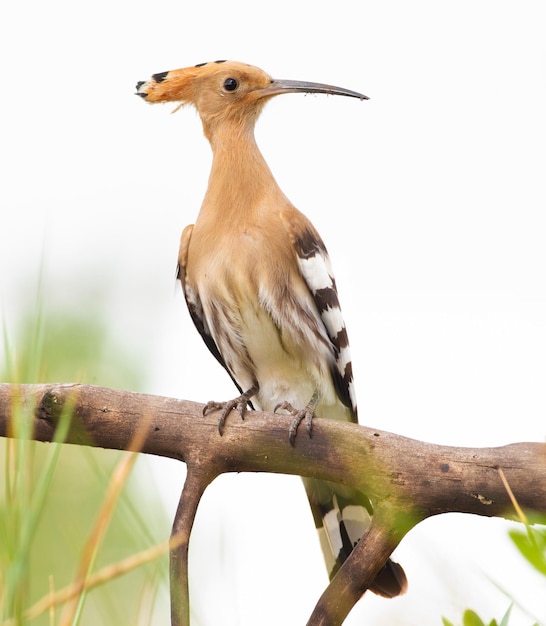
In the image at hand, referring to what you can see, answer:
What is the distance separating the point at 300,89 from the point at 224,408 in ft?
2.77

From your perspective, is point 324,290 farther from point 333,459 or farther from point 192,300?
point 333,459

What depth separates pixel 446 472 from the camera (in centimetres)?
108

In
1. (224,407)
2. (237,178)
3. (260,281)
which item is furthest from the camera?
(237,178)

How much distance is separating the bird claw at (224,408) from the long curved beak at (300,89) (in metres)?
0.75

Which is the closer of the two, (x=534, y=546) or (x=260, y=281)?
(x=534, y=546)

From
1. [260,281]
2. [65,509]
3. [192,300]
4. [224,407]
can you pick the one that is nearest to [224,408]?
[224,407]

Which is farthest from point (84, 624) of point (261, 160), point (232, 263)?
point (261, 160)

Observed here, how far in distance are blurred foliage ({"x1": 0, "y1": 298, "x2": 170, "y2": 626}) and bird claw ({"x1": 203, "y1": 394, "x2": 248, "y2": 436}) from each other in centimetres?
53

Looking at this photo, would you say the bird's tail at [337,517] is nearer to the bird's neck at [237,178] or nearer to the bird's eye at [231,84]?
the bird's neck at [237,178]

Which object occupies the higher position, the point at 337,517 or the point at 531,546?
the point at 531,546

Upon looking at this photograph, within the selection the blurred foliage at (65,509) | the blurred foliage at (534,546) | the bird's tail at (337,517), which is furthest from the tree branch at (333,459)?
the blurred foliage at (534,546)

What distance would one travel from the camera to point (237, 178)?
179 cm

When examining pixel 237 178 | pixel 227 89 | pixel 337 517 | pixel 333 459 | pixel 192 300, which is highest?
pixel 227 89

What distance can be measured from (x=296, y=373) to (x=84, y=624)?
1275mm
